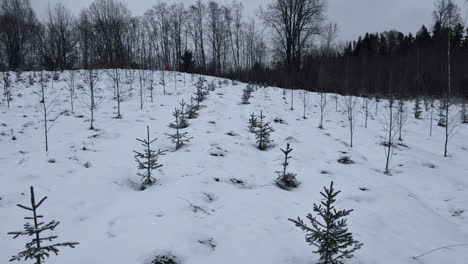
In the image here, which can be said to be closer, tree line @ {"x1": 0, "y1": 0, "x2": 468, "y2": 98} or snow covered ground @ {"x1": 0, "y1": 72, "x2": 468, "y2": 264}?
snow covered ground @ {"x1": 0, "y1": 72, "x2": 468, "y2": 264}

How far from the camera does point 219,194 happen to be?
→ 3.95 meters

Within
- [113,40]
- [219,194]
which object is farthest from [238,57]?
[219,194]

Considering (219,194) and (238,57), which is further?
(238,57)

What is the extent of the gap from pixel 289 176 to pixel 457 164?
5.29m

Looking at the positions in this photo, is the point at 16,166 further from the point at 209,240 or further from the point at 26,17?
the point at 26,17

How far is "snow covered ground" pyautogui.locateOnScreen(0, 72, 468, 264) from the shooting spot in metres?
2.74

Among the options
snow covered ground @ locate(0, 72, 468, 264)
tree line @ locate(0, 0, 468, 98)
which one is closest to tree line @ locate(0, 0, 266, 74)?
tree line @ locate(0, 0, 468, 98)

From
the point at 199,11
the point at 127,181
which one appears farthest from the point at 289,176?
the point at 199,11

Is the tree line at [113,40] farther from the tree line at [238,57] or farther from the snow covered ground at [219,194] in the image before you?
the snow covered ground at [219,194]

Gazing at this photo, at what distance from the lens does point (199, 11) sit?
32625 millimetres

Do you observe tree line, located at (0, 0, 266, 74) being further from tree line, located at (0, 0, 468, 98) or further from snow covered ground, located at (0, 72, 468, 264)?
snow covered ground, located at (0, 72, 468, 264)

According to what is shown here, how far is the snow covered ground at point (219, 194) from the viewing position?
8.98 ft

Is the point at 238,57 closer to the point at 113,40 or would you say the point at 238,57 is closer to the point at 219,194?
the point at 113,40

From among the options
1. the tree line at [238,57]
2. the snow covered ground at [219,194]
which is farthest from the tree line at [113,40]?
the snow covered ground at [219,194]
